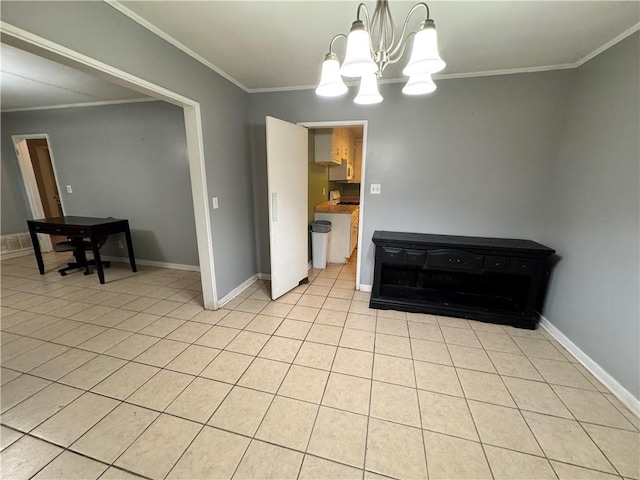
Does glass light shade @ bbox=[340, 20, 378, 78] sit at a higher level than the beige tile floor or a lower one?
higher

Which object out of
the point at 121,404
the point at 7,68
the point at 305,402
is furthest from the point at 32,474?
the point at 7,68

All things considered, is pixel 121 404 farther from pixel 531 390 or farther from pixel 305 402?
pixel 531 390

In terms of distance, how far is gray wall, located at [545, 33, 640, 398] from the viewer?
5.38 ft

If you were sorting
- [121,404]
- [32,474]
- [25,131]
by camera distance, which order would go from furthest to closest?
1. [25,131]
2. [121,404]
3. [32,474]

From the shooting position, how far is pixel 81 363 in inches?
73.9

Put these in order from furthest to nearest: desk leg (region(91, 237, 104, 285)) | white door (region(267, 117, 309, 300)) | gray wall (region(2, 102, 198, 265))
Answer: gray wall (region(2, 102, 198, 265)) → desk leg (region(91, 237, 104, 285)) → white door (region(267, 117, 309, 300))

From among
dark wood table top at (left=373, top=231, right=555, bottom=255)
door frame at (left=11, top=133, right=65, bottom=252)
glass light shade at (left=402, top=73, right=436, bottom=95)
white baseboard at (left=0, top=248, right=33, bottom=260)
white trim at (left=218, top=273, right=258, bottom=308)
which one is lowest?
white trim at (left=218, top=273, right=258, bottom=308)

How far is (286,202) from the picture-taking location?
283 cm

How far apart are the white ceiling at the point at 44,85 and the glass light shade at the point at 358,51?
286 centimetres

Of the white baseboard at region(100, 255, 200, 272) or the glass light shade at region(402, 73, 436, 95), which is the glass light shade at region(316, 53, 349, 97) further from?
the white baseboard at region(100, 255, 200, 272)

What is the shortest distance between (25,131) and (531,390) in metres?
7.07

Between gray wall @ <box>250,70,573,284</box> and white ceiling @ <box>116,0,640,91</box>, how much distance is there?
0.84 ft

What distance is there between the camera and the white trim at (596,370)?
156 centimetres

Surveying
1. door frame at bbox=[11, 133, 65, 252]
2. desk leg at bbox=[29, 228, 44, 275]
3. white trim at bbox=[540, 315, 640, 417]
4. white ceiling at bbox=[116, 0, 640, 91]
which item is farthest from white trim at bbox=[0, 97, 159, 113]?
white trim at bbox=[540, 315, 640, 417]
